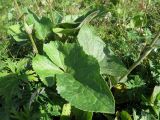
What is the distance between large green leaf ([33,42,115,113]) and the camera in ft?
6.73

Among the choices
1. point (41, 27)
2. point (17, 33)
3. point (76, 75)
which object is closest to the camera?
point (76, 75)

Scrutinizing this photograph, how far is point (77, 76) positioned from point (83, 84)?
0.11 meters

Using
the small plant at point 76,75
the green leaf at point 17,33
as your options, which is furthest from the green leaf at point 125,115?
the green leaf at point 17,33

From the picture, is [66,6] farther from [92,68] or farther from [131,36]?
[92,68]

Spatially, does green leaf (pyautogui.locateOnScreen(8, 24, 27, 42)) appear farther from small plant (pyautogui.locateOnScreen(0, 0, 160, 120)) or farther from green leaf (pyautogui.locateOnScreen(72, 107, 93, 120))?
green leaf (pyautogui.locateOnScreen(72, 107, 93, 120))

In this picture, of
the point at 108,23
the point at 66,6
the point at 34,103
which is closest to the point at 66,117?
the point at 34,103

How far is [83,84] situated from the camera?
2.22m

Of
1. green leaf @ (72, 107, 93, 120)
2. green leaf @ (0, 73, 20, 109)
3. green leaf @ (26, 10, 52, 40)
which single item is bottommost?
green leaf @ (72, 107, 93, 120)

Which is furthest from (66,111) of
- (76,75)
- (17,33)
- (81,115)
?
(17,33)

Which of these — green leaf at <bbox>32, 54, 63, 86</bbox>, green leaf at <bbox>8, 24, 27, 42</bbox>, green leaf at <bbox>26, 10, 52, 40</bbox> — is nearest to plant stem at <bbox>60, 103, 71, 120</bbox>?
green leaf at <bbox>32, 54, 63, 86</bbox>

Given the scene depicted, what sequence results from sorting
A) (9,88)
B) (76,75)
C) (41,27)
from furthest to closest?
(41,27) < (9,88) < (76,75)

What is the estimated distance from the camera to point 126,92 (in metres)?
2.64

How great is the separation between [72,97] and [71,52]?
15.4 inches

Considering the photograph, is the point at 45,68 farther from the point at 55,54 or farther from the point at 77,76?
the point at 77,76
